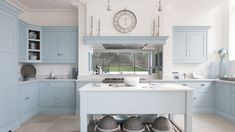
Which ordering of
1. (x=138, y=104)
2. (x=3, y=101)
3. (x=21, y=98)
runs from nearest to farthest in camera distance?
(x=138, y=104)
(x=3, y=101)
(x=21, y=98)

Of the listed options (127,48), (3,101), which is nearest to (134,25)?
(127,48)

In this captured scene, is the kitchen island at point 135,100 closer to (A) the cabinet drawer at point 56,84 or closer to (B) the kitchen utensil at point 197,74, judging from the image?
(A) the cabinet drawer at point 56,84

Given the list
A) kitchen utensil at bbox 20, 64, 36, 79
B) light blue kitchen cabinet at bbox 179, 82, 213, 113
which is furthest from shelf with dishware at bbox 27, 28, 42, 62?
light blue kitchen cabinet at bbox 179, 82, 213, 113

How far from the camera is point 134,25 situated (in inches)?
189

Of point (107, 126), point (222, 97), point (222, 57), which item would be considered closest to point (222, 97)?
point (222, 97)

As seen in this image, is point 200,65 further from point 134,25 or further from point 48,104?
point 48,104

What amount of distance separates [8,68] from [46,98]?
1578mm

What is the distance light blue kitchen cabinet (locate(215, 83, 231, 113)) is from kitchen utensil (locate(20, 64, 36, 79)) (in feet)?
15.1

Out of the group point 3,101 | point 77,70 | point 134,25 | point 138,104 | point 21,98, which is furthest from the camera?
point 77,70

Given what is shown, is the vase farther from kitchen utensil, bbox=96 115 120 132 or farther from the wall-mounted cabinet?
the wall-mounted cabinet

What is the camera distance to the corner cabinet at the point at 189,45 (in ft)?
16.7

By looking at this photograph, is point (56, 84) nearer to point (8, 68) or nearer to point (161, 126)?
point (8, 68)

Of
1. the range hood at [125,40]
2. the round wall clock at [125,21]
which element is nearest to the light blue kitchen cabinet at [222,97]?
the range hood at [125,40]

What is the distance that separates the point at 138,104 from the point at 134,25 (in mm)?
2592
